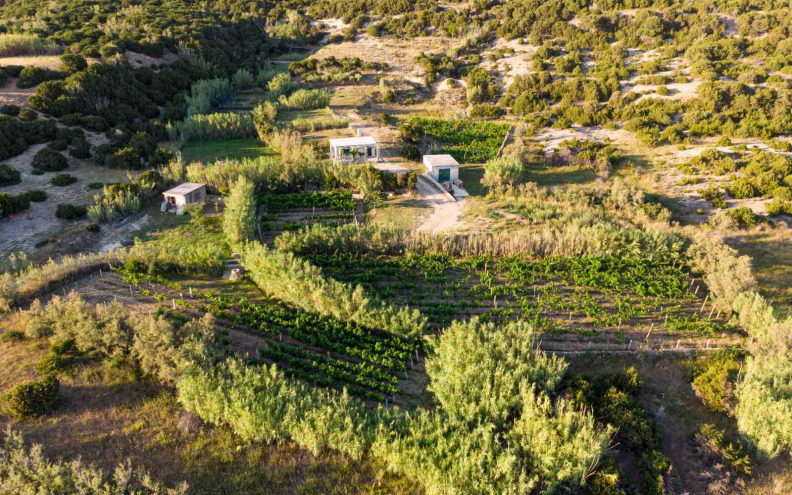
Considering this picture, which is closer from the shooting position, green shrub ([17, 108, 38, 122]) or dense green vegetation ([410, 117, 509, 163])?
green shrub ([17, 108, 38, 122])

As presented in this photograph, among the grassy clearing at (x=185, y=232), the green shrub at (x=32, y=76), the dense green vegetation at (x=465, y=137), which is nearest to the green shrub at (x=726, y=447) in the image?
the grassy clearing at (x=185, y=232)

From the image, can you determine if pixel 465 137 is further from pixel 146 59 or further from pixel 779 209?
pixel 146 59

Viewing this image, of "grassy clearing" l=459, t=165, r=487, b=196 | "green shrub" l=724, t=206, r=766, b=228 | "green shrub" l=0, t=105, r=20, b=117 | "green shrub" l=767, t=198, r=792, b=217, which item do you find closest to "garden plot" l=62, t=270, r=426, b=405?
"grassy clearing" l=459, t=165, r=487, b=196

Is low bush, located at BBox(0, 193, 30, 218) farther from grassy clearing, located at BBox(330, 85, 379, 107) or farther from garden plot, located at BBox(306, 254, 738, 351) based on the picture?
grassy clearing, located at BBox(330, 85, 379, 107)

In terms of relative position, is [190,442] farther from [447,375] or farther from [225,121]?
[225,121]

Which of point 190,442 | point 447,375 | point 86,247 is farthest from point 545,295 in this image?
point 86,247

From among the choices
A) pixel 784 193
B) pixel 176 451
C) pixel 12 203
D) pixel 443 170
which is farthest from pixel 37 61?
pixel 784 193
